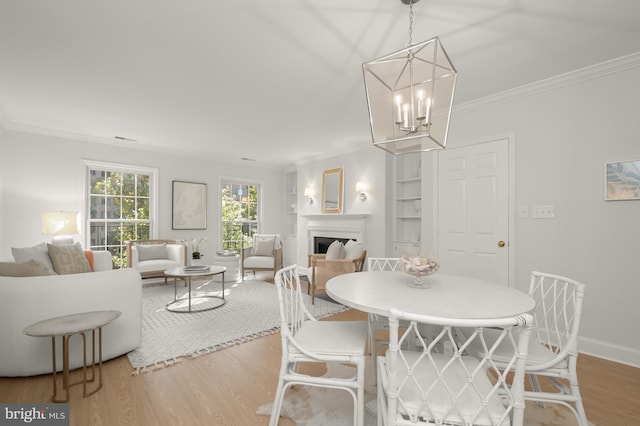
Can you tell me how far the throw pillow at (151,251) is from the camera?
4.95 metres

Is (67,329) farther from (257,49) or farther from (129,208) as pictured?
(129,208)

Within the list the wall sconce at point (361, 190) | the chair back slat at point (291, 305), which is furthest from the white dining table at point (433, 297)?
the wall sconce at point (361, 190)

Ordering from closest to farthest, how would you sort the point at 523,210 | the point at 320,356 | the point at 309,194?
the point at 320,356 < the point at 523,210 < the point at 309,194

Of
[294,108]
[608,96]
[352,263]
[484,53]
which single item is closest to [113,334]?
[352,263]

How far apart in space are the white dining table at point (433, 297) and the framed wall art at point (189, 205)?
15.6 ft

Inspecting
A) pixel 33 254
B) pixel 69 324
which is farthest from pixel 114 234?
pixel 69 324

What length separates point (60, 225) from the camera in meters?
4.07

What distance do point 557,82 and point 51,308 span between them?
4.73 metres

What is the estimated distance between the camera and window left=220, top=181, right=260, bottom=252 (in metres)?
6.65

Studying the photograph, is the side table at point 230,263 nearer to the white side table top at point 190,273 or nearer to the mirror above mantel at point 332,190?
the white side table top at point 190,273

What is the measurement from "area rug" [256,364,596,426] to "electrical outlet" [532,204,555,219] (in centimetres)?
176

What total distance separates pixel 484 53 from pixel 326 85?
144 centimetres

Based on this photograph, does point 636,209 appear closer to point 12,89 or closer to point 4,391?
point 4,391

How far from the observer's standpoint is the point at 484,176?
11.0ft
